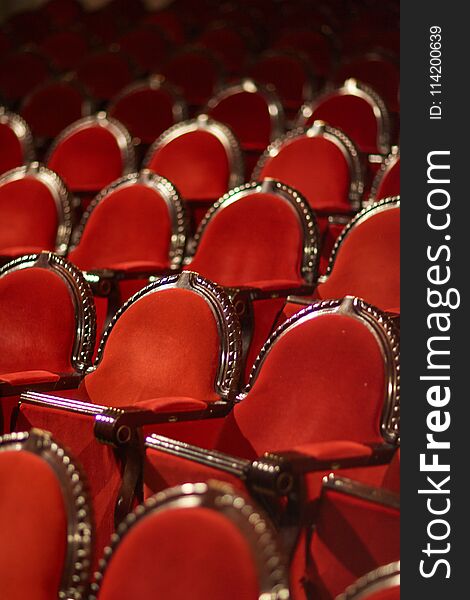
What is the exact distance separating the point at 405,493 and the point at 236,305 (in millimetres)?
419

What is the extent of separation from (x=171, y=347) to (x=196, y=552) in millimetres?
356

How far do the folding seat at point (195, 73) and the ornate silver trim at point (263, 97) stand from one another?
0.17m

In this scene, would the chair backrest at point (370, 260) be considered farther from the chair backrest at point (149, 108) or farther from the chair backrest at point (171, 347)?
the chair backrest at point (149, 108)

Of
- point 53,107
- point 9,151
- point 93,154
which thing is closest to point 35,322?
point 93,154

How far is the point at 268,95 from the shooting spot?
1412mm

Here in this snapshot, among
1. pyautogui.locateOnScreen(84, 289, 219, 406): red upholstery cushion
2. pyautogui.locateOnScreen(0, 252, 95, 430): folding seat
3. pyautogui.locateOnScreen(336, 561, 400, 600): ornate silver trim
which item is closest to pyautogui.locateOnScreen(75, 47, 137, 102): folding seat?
pyautogui.locateOnScreen(0, 252, 95, 430): folding seat

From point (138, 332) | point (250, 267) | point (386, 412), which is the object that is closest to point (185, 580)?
point (386, 412)

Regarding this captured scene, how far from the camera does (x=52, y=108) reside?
1645 mm

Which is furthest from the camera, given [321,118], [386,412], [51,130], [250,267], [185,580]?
[51,130]

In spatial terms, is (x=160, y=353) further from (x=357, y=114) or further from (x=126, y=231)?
(x=357, y=114)

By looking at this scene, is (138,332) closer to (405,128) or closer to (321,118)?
(405,128)

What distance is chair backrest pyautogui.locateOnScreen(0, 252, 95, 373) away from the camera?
2.74 feet

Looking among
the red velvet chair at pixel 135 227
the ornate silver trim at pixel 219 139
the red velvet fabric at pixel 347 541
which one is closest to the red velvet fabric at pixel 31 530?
the red velvet fabric at pixel 347 541

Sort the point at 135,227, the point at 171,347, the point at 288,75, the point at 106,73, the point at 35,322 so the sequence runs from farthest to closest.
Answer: the point at 106,73
the point at 288,75
the point at 135,227
the point at 35,322
the point at 171,347
